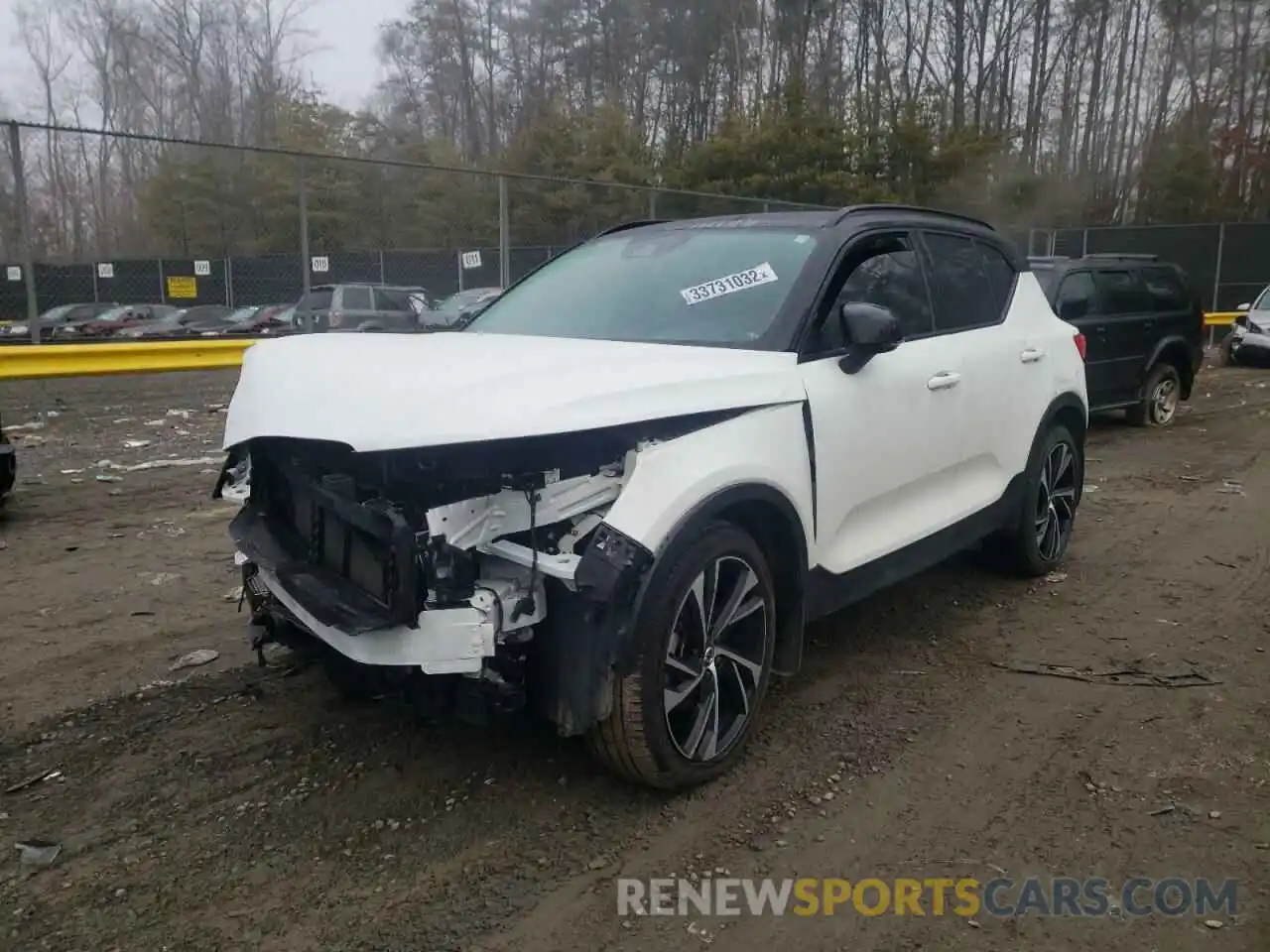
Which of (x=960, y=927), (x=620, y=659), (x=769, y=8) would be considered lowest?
(x=960, y=927)

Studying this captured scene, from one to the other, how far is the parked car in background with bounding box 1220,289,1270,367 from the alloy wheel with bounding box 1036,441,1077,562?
14.3 m

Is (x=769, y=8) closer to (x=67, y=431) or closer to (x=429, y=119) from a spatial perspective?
(x=429, y=119)

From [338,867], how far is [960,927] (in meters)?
1.66

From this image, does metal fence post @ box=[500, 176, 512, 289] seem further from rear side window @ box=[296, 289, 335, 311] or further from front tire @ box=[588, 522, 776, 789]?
front tire @ box=[588, 522, 776, 789]

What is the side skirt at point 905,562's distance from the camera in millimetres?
3717

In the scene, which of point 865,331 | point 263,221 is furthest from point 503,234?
point 865,331

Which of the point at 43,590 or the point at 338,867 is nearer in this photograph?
the point at 338,867

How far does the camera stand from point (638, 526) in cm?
286

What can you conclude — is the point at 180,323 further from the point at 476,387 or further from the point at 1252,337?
the point at 1252,337

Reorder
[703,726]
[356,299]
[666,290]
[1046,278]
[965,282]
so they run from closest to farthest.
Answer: [703,726], [666,290], [965,282], [1046,278], [356,299]

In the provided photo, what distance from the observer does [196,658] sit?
14.4 feet

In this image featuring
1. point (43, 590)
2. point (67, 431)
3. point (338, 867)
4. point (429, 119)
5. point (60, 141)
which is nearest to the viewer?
point (338, 867)

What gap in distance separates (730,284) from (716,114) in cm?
3626

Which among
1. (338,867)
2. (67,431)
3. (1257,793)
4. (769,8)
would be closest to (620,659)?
(338,867)
